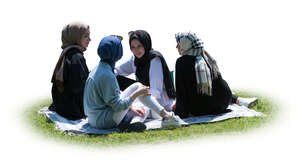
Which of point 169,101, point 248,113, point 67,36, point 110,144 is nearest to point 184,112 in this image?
point 169,101

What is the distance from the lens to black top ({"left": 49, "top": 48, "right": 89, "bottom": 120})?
9.59 m

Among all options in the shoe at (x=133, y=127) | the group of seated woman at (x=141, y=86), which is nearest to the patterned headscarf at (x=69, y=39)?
the group of seated woman at (x=141, y=86)

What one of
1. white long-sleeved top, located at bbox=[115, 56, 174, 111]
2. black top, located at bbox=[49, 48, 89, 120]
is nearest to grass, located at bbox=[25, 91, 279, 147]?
black top, located at bbox=[49, 48, 89, 120]

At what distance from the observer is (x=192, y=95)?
9.38 meters

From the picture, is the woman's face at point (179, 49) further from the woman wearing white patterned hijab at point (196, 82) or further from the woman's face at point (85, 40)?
the woman's face at point (85, 40)

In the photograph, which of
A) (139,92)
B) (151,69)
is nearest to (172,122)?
(139,92)

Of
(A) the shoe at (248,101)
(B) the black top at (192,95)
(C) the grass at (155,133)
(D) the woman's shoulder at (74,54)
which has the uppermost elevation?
(D) the woman's shoulder at (74,54)

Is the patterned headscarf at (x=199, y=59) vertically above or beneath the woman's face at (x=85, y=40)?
beneath

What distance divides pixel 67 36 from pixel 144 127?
7.80ft

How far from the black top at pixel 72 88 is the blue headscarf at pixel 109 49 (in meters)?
1.18

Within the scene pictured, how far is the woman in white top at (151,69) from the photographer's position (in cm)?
955

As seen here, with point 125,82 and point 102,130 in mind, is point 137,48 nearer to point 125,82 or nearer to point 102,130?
point 125,82

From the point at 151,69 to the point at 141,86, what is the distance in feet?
→ 3.04

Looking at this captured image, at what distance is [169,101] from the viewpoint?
32.2 feet
